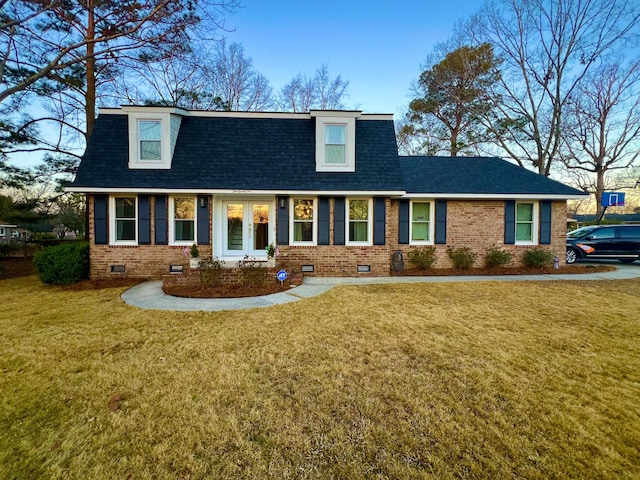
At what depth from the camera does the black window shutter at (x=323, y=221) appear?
9.41m

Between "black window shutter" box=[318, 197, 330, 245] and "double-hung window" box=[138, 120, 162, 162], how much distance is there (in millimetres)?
5442

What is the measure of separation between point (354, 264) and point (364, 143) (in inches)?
171

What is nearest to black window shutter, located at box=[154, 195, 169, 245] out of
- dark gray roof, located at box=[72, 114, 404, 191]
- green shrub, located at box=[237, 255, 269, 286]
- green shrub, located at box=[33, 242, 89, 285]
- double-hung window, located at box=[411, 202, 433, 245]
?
dark gray roof, located at box=[72, 114, 404, 191]

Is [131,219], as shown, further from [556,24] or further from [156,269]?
Answer: [556,24]

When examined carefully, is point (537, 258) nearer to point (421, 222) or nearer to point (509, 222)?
point (509, 222)

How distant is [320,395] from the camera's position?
9.77 feet

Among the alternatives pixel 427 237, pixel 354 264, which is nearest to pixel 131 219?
pixel 354 264

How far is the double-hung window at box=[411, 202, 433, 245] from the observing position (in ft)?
35.2

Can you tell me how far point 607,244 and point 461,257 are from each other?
7.10 metres

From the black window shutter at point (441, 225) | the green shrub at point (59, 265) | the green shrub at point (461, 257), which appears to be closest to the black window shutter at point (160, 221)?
the green shrub at point (59, 265)

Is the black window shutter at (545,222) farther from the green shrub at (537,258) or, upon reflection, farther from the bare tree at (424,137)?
the bare tree at (424,137)

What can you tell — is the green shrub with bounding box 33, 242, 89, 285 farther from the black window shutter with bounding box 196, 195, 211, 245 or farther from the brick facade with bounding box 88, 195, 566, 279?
the black window shutter with bounding box 196, 195, 211, 245

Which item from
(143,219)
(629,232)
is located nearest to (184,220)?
(143,219)

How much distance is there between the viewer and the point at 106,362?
12.1 ft
